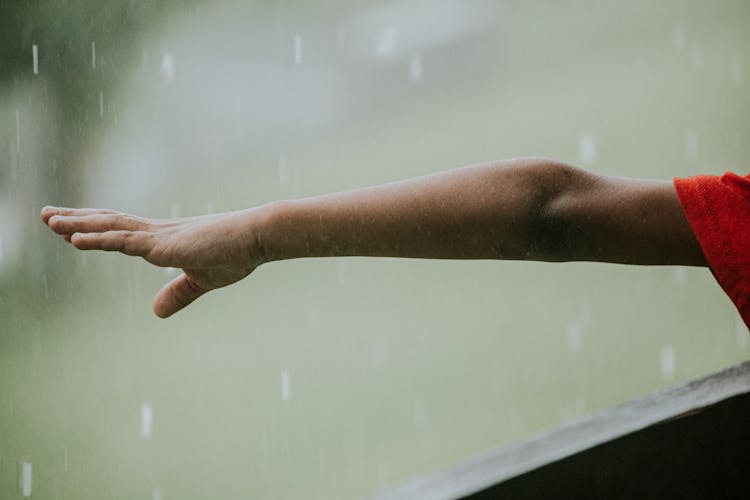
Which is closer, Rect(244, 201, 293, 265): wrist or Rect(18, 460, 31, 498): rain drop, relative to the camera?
Rect(244, 201, 293, 265): wrist

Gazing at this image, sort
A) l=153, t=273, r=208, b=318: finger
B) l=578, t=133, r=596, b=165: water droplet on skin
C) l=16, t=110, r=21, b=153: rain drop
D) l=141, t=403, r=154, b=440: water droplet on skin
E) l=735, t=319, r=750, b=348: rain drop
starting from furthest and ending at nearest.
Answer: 1. l=16, t=110, r=21, b=153: rain drop
2. l=578, t=133, r=596, b=165: water droplet on skin
3. l=735, t=319, r=750, b=348: rain drop
4. l=141, t=403, r=154, b=440: water droplet on skin
5. l=153, t=273, r=208, b=318: finger

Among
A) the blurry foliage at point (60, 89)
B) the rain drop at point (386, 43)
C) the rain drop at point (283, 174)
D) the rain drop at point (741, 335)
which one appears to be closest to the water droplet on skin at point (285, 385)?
the rain drop at point (283, 174)

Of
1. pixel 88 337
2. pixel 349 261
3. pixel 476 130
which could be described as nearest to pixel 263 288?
pixel 349 261

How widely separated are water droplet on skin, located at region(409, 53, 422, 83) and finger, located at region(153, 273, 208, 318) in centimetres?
353

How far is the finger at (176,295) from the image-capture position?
823 mm

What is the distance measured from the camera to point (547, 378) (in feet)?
10.4

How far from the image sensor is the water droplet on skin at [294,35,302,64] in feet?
15.7

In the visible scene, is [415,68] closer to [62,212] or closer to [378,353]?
[378,353]

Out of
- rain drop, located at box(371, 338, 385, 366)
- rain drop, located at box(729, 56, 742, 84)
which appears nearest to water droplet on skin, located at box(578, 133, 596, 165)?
rain drop, located at box(729, 56, 742, 84)

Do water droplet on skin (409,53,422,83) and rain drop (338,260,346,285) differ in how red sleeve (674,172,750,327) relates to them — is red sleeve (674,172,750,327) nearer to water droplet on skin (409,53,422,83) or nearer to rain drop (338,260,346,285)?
rain drop (338,260,346,285)

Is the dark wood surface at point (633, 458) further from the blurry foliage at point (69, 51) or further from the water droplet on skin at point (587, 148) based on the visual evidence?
the blurry foliage at point (69, 51)

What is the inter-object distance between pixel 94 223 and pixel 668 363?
2.94 metres

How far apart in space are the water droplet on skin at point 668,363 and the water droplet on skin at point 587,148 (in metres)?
1.22

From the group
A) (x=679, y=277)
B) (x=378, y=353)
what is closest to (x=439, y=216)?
(x=378, y=353)
